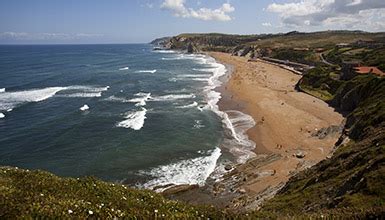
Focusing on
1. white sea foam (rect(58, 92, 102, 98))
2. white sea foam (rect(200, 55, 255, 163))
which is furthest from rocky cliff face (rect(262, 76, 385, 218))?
white sea foam (rect(58, 92, 102, 98))

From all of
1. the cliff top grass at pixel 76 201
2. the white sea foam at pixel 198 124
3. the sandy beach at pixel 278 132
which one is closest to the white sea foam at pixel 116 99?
the sandy beach at pixel 278 132

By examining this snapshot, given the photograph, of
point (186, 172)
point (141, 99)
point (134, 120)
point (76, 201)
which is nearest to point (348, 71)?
point (141, 99)

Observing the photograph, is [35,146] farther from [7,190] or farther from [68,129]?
[7,190]

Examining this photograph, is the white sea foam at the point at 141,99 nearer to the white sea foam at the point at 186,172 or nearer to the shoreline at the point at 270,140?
the shoreline at the point at 270,140

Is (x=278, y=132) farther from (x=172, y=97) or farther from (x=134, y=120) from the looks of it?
(x=172, y=97)

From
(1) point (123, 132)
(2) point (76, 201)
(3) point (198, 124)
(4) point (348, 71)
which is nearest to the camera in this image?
(2) point (76, 201)

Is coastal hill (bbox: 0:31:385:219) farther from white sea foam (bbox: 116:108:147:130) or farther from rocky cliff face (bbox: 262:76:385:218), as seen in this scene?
white sea foam (bbox: 116:108:147:130)

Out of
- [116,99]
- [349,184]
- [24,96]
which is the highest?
[349,184]
